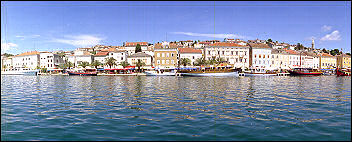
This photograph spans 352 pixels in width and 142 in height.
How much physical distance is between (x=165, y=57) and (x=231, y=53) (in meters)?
25.5

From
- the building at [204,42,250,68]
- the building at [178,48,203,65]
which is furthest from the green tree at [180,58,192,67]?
the building at [204,42,250,68]

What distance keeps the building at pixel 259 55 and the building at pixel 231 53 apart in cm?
299

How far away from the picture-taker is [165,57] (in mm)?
87438

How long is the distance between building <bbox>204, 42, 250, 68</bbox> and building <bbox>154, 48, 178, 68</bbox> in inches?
502

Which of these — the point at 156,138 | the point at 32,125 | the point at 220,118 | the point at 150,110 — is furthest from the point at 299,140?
the point at 32,125

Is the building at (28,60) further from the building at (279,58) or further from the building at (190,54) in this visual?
the building at (279,58)

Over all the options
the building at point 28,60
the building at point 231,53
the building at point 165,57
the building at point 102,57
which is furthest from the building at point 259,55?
the building at point 28,60

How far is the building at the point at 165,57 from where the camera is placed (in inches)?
3428

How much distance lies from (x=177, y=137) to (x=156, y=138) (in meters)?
0.77

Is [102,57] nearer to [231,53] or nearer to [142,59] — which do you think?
[142,59]

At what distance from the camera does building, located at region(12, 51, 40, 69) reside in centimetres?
10627

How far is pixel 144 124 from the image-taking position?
10.5 m

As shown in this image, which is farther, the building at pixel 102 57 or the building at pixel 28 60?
the building at pixel 28 60

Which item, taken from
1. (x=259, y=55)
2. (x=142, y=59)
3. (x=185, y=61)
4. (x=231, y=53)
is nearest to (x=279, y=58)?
(x=259, y=55)
